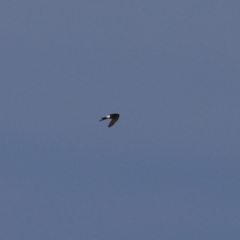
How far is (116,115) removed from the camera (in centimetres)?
6322
